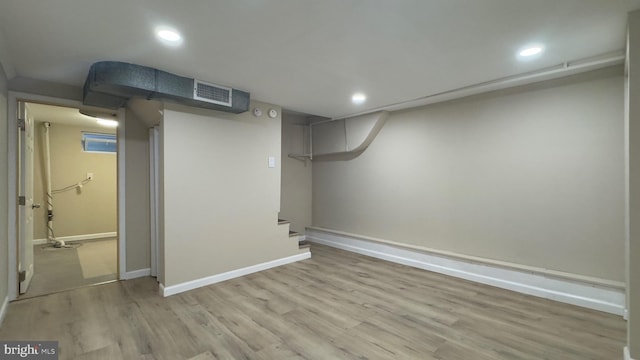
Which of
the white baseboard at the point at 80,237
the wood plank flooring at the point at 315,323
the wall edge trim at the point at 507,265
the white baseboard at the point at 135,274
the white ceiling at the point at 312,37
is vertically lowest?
the wood plank flooring at the point at 315,323

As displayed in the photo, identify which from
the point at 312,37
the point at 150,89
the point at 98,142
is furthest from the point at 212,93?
the point at 98,142

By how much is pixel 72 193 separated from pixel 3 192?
4044 mm

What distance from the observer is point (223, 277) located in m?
3.61

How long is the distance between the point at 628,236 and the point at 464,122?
2248mm

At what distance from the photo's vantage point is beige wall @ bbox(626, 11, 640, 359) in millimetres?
1810

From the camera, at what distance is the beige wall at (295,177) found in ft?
18.8

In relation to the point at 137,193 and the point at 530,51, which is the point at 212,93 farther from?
the point at 530,51

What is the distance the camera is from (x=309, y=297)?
10.3ft

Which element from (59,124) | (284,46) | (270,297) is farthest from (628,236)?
(59,124)

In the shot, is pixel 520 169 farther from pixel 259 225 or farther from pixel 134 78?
pixel 134 78

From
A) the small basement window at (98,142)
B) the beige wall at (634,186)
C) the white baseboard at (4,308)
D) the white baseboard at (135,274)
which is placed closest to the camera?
the beige wall at (634,186)

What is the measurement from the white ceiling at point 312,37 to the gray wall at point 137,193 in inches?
32.9

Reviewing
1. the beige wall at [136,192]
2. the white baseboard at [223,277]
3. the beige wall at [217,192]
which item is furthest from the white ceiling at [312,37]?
the white baseboard at [223,277]

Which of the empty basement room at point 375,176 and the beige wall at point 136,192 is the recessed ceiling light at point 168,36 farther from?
the beige wall at point 136,192
